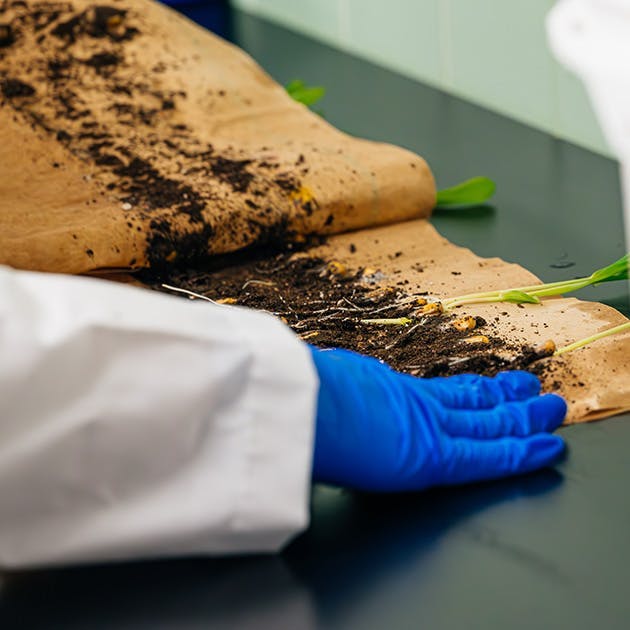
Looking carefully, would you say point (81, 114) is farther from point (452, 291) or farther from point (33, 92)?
point (452, 291)

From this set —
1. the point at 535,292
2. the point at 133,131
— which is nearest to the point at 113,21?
the point at 133,131

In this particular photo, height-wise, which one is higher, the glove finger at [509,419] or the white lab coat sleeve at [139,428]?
the white lab coat sleeve at [139,428]

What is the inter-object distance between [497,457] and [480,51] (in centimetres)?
136

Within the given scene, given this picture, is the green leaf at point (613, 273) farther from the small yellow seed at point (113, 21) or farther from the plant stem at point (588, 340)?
the small yellow seed at point (113, 21)

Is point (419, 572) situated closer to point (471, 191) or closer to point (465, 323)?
point (465, 323)

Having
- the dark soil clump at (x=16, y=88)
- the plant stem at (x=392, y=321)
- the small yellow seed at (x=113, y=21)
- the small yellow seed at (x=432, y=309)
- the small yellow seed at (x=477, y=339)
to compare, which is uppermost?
the small yellow seed at (x=477, y=339)

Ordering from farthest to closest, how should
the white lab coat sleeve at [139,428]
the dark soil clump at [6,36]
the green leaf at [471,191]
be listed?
the dark soil clump at [6,36] → the green leaf at [471,191] → the white lab coat sleeve at [139,428]

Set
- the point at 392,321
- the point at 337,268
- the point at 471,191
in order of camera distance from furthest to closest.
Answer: the point at 471,191
the point at 337,268
the point at 392,321

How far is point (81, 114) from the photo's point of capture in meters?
1.90

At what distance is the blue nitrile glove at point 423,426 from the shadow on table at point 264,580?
1.4 inches

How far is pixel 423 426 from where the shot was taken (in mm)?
963

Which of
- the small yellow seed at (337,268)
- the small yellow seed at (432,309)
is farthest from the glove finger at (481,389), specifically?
the small yellow seed at (337,268)

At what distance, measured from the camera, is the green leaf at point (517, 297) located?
1.34 m

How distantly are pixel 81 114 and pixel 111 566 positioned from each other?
→ 1.14m
